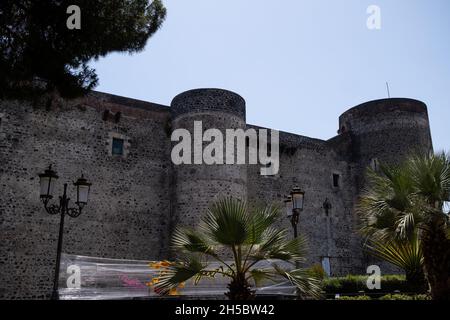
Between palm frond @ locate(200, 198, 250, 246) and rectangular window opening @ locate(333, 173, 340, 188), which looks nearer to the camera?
palm frond @ locate(200, 198, 250, 246)

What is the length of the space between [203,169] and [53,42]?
9.14m

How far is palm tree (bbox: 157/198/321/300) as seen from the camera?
635cm

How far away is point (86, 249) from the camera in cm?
1612

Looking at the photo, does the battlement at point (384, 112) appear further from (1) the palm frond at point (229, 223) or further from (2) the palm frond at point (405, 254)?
(1) the palm frond at point (229, 223)

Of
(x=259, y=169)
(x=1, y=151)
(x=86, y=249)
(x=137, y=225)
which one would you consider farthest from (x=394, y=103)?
(x=1, y=151)

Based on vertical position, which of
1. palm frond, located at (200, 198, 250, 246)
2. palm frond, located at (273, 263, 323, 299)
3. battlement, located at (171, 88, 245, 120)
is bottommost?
palm frond, located at (273, 263, 323, 299)

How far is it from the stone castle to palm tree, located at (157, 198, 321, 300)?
32.7ft

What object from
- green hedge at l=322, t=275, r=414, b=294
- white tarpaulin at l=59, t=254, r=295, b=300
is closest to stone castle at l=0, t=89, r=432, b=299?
white tarpaulin at l=59, t=254, r=295, b=300

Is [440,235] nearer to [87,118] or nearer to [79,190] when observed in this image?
[79,190]

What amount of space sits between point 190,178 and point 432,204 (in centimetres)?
1073

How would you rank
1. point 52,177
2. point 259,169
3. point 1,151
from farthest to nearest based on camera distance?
point 259,169
point 1,151
point 52,177
